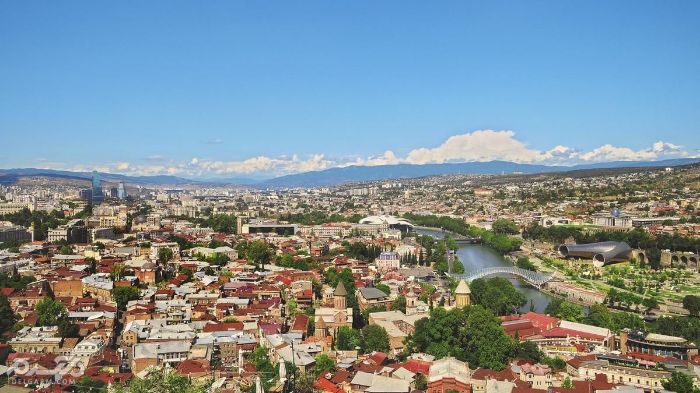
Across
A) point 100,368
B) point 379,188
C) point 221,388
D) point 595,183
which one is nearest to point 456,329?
point 221,388

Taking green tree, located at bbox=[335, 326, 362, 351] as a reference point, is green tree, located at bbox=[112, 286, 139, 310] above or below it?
above

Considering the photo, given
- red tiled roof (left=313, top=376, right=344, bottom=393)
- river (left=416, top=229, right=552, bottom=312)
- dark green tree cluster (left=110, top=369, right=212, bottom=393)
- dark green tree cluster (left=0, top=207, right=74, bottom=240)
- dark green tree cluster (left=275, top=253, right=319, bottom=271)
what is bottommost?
river (left=416, top=229, right=552, bottom=312)

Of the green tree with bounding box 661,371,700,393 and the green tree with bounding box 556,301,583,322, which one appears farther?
the green tree with bounding box 556,301,583,322

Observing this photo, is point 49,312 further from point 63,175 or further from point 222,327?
point 63,175

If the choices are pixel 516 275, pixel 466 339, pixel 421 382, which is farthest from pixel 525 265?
pixel 421 382

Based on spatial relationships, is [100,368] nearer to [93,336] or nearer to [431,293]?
[93,336]

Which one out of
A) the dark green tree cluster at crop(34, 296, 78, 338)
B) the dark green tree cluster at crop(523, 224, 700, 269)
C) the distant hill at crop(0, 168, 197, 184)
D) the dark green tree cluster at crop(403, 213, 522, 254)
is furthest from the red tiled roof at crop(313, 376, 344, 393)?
the distant hill at crop(0, 168, 197, 184)

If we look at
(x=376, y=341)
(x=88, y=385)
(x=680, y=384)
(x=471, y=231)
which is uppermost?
(x=88, y=385)

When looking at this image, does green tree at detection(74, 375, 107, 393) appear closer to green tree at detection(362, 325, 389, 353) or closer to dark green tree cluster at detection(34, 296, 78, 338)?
dark green tree cluster at detection(34, 296, 78, 338)
